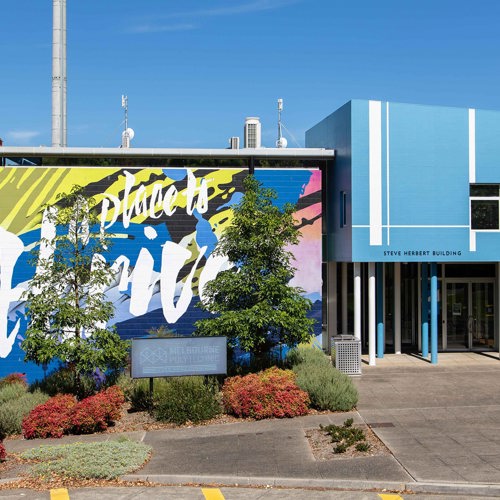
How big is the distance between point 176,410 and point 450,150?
1211 cm

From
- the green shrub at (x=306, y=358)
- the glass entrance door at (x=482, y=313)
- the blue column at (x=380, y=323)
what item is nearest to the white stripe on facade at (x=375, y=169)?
the blue column at (x=380, y=323)

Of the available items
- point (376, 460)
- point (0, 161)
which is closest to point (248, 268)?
point (376, 460)

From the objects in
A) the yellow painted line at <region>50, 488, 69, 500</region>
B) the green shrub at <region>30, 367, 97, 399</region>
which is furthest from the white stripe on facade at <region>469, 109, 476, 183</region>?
the yellow painted line at <region>50, 488, 69, 500</region>

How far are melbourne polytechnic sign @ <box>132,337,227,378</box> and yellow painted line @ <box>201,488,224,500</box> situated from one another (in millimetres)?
5493

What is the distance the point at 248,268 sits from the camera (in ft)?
57.4

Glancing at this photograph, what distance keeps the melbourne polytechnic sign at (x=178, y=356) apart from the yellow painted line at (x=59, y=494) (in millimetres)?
5158

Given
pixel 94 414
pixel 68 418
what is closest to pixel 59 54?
pixel 68 418

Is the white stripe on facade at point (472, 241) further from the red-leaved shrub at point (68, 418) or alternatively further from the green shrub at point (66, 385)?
the red-leaved shrub at point (68, 418)

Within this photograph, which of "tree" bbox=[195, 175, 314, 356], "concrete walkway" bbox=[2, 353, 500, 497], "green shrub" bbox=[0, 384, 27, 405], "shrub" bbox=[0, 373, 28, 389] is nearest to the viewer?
"concrete walkway" bbox=[2, 353, 500, 497]

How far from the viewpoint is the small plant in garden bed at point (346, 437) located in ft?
39.3

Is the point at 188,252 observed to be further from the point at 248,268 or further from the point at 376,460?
the point at 376,460

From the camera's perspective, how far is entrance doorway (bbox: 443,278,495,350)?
24.5 m

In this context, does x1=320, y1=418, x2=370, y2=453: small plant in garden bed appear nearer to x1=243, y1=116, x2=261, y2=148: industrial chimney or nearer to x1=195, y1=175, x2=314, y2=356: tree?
x1=195, y1=175, x2=314, y2=356: tree

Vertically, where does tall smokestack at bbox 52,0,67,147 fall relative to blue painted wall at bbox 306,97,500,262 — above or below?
above
